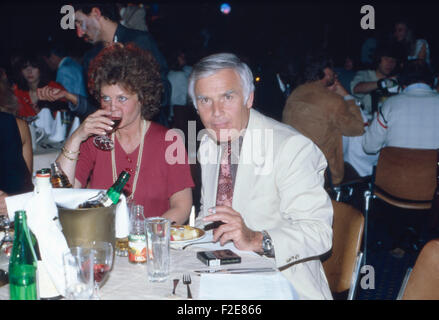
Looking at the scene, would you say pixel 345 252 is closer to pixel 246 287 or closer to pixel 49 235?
pixel 246 287

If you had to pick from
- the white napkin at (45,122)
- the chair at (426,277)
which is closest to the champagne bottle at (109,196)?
the chair at (426,277)

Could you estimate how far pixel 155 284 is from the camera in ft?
4.47

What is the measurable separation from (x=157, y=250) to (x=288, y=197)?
2.05 ft

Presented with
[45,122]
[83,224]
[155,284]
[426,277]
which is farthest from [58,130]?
[426,277]

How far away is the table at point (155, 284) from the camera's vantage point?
1.27 meters

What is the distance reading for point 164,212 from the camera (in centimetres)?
248

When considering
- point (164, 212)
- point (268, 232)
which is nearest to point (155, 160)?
point (164, 212)

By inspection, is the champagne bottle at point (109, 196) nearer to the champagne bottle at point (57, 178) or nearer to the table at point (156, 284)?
the table at point (156, 284)

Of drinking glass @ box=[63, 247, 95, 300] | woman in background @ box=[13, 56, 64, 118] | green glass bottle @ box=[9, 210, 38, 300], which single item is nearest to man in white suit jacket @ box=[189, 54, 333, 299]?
drinking glass @ box=[63, 247, 95, 300]

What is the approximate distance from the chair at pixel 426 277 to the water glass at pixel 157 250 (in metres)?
0.79

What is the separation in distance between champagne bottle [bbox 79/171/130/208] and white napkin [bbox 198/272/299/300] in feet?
1.26
